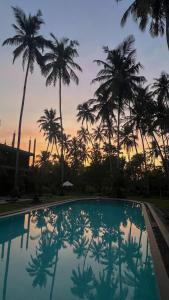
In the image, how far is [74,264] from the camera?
8500mm

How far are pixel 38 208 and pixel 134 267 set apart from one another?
1463 cm

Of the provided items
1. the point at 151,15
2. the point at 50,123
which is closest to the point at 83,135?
the point at 50,123

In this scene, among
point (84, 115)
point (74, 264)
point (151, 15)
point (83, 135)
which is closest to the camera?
point (74, 264)

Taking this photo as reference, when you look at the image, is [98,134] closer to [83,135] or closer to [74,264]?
[83,135]

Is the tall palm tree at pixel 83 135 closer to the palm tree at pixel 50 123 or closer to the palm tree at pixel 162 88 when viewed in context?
the palm tree at pixel 50 123

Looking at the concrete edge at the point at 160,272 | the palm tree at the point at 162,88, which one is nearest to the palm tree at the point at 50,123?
the palm tree at the point at 162,88

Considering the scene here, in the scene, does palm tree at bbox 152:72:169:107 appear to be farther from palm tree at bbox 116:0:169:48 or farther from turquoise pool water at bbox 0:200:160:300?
turquoise pool water at bbox 0:200:160:300

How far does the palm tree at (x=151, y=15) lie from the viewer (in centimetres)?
1430

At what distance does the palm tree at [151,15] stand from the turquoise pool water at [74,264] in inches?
365

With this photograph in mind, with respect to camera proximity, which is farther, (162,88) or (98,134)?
(98,134)

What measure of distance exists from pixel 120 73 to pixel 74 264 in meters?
28.6

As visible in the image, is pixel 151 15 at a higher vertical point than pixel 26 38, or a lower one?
lower

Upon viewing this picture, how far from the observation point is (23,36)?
29.4 metres

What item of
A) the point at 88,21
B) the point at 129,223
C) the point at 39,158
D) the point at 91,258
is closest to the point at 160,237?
the point at 91,258
